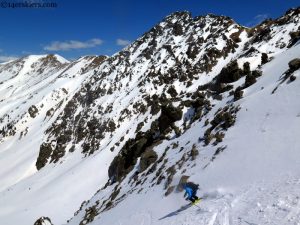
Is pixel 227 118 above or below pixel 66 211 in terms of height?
above

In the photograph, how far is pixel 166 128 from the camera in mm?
44469

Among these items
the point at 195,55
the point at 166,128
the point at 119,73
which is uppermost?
the point at 119,73

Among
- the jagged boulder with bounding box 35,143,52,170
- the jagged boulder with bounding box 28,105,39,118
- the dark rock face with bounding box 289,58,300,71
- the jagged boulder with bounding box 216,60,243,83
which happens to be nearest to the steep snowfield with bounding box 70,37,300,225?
the dark rock face with bounding box 289,58,300,71

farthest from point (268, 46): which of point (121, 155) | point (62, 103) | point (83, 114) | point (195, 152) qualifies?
point (62, 103)

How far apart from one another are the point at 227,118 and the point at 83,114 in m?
70.9

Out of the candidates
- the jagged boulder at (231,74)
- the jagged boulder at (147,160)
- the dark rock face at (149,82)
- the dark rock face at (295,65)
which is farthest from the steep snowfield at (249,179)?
the dark rock face at (149,82)

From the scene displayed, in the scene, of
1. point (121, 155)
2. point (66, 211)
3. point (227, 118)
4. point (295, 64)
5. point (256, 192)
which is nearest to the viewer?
point (256, 192)

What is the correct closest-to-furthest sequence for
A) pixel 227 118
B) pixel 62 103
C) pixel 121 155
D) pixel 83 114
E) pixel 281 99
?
pixel 281 99, pixel 227 118, pixel 121 155, pixel 83 114, pixel 62 103

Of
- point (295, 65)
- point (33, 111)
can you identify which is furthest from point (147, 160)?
point (33, 111)

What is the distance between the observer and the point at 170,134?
134ft

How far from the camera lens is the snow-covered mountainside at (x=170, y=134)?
18344 mm

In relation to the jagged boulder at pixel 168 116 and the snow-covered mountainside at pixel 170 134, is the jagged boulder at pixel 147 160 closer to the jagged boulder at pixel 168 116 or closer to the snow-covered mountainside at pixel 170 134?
the snow-covered mountainside at pixel 170 134

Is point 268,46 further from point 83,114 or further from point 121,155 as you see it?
→ point 83,114

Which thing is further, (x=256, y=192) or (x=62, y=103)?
(x=62, y=103)
